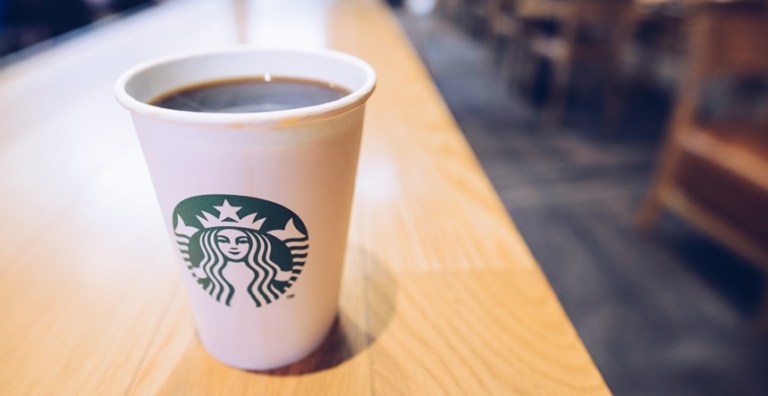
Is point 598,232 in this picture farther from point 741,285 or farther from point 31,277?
point 31,277

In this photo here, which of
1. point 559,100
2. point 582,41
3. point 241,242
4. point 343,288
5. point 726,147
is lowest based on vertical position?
point 559,100

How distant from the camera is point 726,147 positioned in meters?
1.26

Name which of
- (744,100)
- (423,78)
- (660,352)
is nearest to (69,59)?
(423,78)

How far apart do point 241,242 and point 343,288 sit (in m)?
0.14

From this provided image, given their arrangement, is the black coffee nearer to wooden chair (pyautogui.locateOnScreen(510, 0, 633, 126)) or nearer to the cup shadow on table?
the cup shadow on table

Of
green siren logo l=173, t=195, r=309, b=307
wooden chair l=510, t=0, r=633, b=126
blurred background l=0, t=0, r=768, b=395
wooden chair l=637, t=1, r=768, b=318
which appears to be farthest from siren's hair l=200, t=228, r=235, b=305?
wooden chair l=510, t=0, r=633, b=126

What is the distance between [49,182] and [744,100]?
121 inches

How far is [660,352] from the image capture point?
1146 mm

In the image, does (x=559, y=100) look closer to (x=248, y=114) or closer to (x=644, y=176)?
(x=644, y=176)

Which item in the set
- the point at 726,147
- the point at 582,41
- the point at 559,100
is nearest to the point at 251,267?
the point at 726,147

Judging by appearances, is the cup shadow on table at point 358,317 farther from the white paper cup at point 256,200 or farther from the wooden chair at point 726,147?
the wooden chair at point 726,147

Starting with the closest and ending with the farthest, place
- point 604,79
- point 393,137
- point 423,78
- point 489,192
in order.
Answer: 1. point 489,192
2. point 393,137
3. point 423,78
4. point 604,79

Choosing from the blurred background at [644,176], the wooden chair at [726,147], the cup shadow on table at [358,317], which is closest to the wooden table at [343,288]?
the cup shadow on table at [358,317]

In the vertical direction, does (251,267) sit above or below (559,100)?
above
